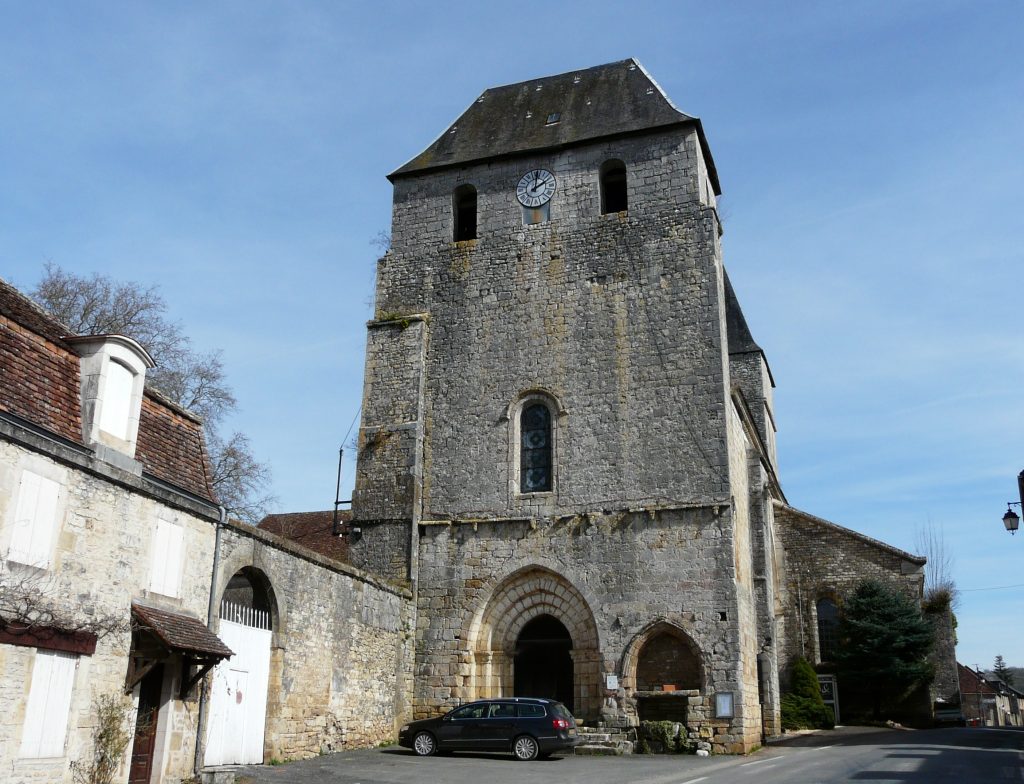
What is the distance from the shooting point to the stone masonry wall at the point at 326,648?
13500 mm

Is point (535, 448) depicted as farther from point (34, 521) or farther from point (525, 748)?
point (34, 521)

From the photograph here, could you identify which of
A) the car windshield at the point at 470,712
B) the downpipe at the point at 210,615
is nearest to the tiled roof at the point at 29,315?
the downpipe at the point at 210,615

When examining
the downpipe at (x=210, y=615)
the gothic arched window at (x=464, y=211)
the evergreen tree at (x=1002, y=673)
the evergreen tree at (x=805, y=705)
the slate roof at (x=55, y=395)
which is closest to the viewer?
the slate roof at (x=55, y=395)

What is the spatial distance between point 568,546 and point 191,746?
834cm

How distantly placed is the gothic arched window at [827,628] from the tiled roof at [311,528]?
557 inches

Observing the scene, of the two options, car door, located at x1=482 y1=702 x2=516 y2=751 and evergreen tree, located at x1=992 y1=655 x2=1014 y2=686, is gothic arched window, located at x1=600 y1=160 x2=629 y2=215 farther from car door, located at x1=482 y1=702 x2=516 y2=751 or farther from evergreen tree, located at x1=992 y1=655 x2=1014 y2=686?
evergreen tree, located at x1=992 y1=655 x2=1014 y2=686

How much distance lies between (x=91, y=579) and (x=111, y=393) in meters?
2.12

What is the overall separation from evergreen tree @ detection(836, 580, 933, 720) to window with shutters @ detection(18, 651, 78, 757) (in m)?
21.3

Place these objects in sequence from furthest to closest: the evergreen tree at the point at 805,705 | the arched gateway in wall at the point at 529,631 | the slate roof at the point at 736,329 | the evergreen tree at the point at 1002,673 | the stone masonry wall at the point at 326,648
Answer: the evergreen tree at the point at 1002,673, the slate roof at the point at 736,329, the evergreen tree at the point at 805,705, the arched gateway in wall at the point at 529,631, the stone masonry wall at the point at 326,648

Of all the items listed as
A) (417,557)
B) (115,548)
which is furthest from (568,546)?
(115,548)

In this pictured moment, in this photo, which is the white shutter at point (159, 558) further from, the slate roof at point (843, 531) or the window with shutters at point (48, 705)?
the slate roof at point (843, 531)

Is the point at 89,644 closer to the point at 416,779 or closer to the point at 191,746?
the point at 191,746

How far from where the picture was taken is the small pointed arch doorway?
12320mm

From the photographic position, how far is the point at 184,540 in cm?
1177
